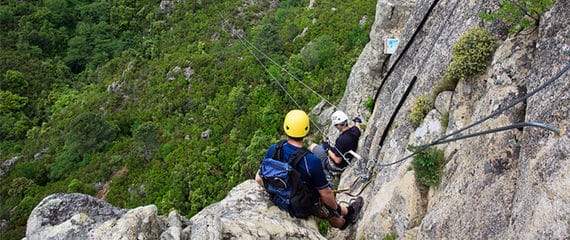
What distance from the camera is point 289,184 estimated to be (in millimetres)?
6008

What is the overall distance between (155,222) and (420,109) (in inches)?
185

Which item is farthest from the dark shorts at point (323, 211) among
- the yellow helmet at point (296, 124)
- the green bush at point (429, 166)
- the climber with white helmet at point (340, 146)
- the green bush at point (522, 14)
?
the green bush at point (522, 14)

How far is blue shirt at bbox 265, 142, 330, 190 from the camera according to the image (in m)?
5.89

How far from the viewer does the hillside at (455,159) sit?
12.8 feet

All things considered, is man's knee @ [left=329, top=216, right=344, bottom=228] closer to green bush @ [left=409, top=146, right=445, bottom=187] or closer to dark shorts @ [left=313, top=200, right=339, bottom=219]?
dark shorts @ [left=313, top=200, right=339, bottom=219]

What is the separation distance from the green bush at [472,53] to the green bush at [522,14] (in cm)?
37

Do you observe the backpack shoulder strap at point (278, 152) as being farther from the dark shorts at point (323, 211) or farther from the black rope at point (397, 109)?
the black rope at point (397, 109)

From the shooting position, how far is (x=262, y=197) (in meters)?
7.25

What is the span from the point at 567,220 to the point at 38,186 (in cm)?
4055

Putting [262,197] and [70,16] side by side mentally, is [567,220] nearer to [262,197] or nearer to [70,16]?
Answer: [262,197]

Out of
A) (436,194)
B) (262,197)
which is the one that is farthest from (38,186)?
(436,194)

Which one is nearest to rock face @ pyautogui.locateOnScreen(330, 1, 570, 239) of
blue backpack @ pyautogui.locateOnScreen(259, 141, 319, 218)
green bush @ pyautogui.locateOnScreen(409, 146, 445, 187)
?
green bush @ pyautogui.locateOnScreen(409, 146, 445, 187)

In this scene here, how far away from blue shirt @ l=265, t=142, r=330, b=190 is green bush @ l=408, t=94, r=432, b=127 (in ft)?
6.74

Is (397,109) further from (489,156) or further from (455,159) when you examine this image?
(489,156)
